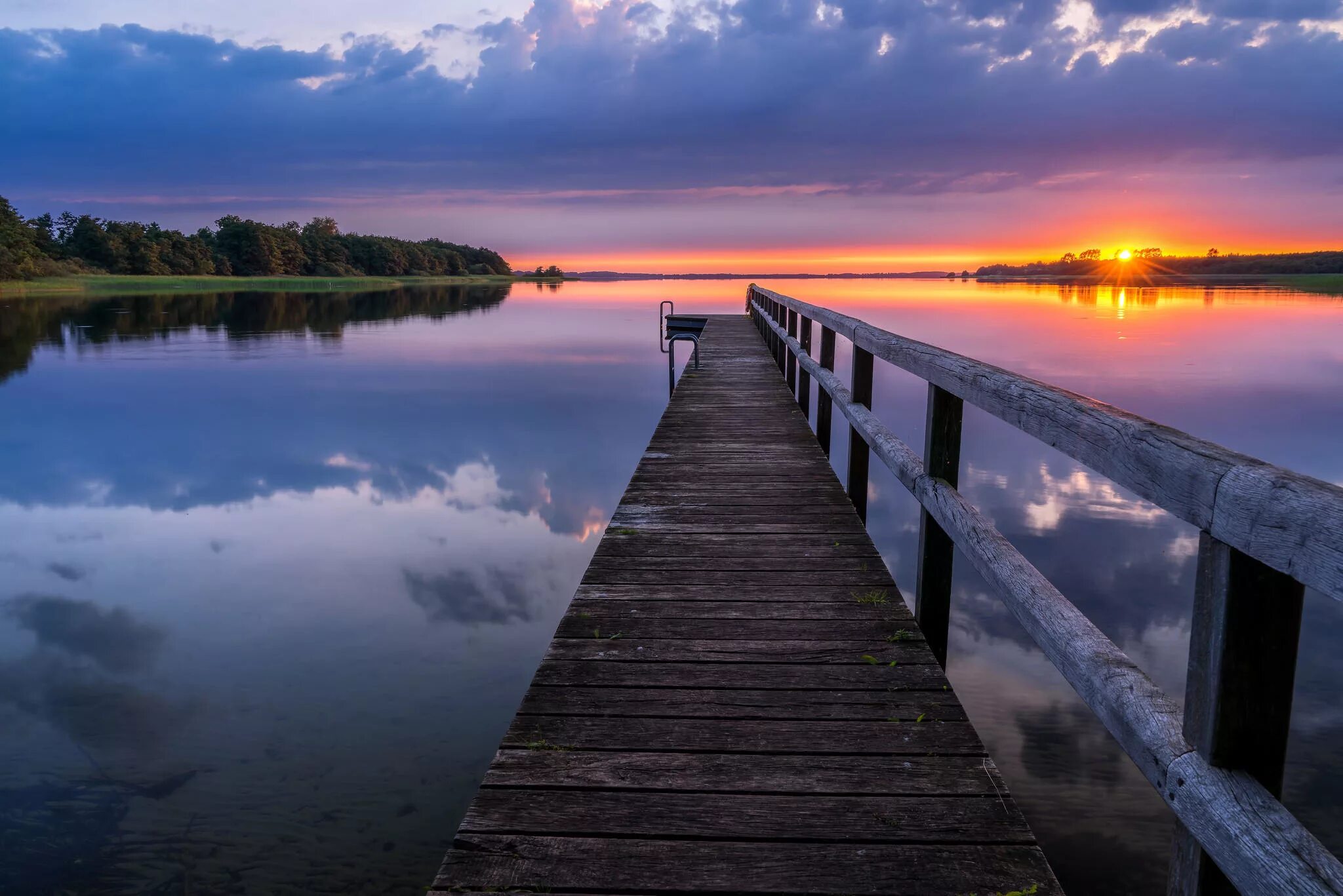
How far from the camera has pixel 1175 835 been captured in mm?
1549

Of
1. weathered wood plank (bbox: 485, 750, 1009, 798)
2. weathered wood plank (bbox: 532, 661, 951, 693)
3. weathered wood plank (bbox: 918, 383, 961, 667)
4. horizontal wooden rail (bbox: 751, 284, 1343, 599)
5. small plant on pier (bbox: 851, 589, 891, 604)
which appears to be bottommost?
weathered wood plank (bbox: 485, 750, 1009, 798)

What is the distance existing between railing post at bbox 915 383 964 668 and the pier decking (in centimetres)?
11

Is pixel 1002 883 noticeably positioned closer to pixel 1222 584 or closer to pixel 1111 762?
pixel 1222 584

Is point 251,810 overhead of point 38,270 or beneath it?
beneath

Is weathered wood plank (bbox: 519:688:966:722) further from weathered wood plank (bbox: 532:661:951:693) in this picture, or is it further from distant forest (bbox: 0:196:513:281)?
distant forest (bbox: 0:196:513:281)

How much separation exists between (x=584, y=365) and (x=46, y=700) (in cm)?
2106

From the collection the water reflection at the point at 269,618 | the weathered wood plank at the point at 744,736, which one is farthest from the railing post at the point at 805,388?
the weathered wood plank at the point at 744,736

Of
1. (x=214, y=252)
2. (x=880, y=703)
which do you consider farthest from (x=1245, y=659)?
(x=214, y=252)

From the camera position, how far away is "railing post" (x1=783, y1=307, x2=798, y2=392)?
1055 centimetres

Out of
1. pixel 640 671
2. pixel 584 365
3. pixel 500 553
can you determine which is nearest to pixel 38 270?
pixel 584 365

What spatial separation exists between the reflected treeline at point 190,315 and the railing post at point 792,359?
20.3 m

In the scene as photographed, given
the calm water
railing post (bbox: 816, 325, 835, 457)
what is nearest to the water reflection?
the calm water

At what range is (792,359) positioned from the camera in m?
11.0

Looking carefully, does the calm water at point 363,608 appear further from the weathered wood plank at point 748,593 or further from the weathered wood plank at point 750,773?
the weathered wood plank at point 750,773
